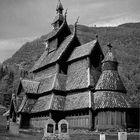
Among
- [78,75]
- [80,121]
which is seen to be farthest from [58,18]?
[80,121]

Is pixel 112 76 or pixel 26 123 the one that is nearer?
pixel 112 76

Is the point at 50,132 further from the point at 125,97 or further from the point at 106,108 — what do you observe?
the point at 125,97

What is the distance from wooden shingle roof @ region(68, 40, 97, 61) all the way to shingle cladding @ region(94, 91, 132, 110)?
7.24m

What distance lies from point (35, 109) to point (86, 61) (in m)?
10.3

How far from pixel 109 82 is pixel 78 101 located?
4729 mm

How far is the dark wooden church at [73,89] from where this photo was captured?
31531mm

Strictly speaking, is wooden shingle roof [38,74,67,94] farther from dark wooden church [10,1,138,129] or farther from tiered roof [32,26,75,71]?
tiered roof [32,26,75,71]

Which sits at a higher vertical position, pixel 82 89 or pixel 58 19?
pixel 58 19

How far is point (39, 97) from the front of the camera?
40.7m

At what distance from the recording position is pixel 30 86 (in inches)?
1654

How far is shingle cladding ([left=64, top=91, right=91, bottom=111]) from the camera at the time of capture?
107 feet

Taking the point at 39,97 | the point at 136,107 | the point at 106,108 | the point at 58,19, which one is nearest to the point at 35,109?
the point at 39,97

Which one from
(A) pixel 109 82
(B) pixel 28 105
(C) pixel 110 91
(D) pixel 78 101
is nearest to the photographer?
(C) pixel 110 91

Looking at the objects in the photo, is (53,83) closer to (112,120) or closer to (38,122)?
(38,122)
